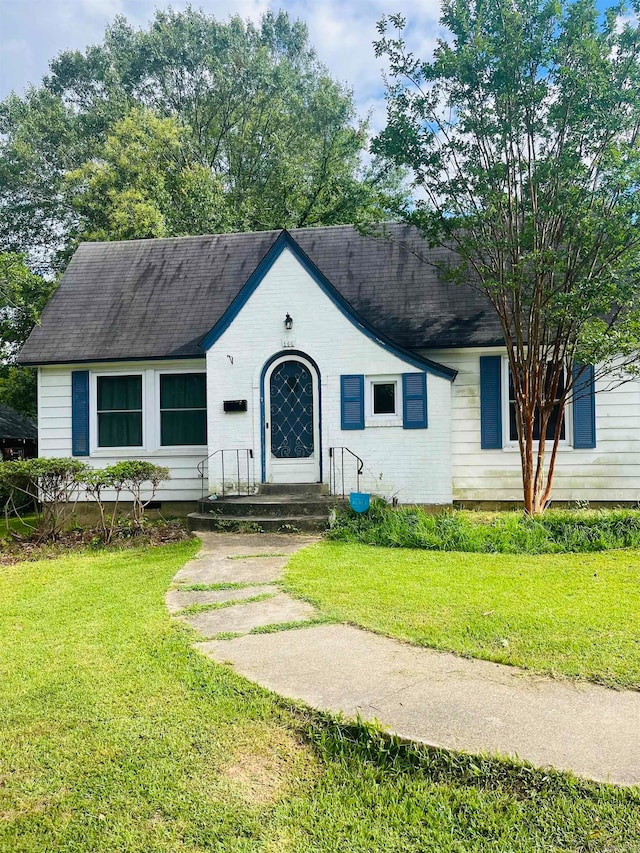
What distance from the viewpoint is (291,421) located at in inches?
A: 469

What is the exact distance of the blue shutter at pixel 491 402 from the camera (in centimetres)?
1208

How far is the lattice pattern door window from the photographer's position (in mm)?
11836

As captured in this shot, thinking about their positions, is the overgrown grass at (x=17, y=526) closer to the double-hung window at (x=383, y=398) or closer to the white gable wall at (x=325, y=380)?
the white gable wall at (x=325, y=380)

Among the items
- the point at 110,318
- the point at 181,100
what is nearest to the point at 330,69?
the point at 181,100

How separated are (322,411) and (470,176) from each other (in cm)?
489

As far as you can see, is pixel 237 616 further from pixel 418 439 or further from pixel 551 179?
pixel 551 179

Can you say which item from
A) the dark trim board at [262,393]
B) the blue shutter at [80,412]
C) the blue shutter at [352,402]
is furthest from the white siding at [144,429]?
the blue shutter at [352,402]

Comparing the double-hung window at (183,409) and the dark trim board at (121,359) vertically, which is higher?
the dark trim board at (121,359)

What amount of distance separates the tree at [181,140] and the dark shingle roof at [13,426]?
25.9 ft

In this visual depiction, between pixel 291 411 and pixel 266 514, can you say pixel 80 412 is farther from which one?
pixel 266 514

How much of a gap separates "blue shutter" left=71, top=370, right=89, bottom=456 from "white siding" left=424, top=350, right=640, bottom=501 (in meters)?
7.56

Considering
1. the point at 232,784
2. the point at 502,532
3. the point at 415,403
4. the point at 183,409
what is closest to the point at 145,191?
the point at 183,409

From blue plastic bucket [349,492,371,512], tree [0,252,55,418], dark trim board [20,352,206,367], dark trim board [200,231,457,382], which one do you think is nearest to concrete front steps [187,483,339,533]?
blue plastic bucket [349,492,371,512]

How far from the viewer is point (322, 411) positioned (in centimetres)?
1161
